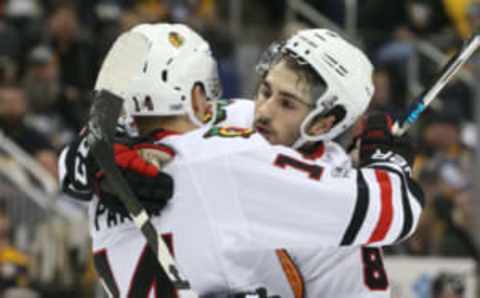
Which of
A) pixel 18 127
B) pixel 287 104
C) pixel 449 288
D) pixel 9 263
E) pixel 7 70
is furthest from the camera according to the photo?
pixel 7 70

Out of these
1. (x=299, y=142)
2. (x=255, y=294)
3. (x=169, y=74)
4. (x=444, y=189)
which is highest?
(x=169, y=74)

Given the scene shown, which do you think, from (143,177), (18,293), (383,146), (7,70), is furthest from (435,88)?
(7,70)

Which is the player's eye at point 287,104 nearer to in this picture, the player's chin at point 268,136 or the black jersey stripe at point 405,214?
the player's chin at point 268,136

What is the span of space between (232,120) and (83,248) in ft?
14.0

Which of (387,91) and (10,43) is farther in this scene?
(387,91)

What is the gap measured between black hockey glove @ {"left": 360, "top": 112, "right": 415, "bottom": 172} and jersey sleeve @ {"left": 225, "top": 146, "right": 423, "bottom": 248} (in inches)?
7.1

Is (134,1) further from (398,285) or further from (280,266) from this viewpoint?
(280,266)

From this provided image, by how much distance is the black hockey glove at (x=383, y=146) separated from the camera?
4.09m

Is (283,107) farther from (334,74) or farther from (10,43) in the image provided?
(10,43)

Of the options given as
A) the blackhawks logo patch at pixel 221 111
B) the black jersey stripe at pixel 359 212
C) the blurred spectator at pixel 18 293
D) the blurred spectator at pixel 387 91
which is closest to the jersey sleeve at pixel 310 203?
the black jersey stripe at pixel 359 212

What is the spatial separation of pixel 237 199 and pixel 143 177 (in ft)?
0.79

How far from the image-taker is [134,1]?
11375 millimetres

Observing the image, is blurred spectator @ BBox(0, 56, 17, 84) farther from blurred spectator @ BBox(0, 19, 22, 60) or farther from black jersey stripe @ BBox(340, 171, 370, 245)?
black jersey stripe @ BBox(340, 171, 370, 245)

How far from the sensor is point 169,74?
3.96 m
